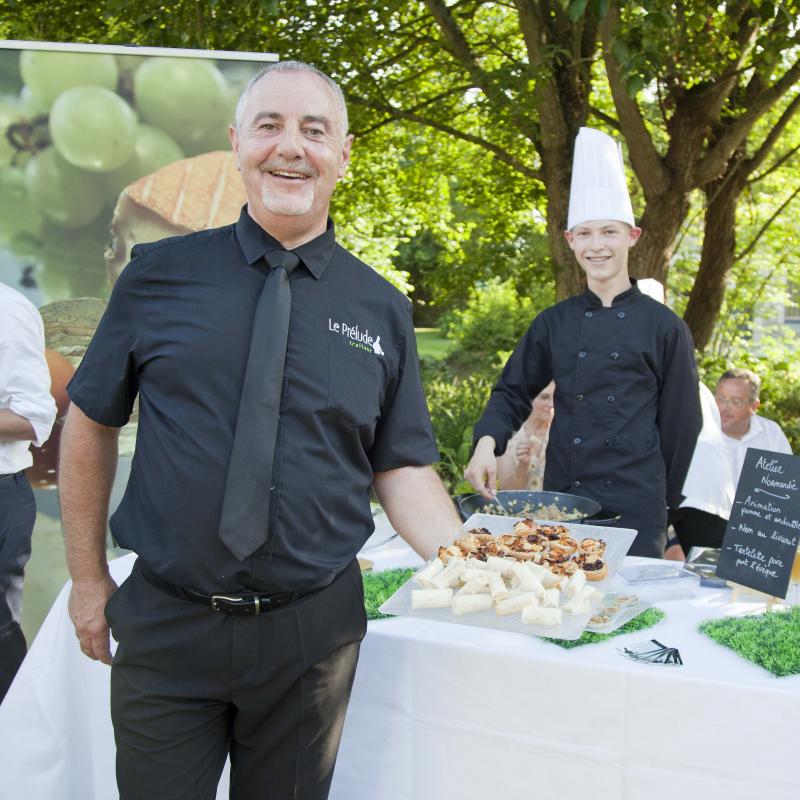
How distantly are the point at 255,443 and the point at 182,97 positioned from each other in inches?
88.6

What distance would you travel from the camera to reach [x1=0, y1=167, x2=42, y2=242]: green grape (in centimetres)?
324

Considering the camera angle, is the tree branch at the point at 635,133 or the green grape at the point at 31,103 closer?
the green grape at the point at 31,103

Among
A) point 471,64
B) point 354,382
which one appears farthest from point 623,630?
point 471,64

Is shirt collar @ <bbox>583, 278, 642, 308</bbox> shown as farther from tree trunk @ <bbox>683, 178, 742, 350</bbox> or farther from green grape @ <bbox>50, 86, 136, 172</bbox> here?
tree trunk @ <bbox>683, 178, 742, 350</bbox>

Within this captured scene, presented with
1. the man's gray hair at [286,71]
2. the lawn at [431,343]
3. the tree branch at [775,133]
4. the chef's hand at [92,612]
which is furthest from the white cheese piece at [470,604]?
the lawn at [431,343]

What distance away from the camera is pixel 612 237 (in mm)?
2664

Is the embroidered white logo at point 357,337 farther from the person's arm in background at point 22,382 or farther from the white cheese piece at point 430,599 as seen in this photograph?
the person's arm in background at point 22,382

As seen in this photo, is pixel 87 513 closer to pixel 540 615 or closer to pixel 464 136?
pixel 540 615

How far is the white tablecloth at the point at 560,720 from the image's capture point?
1627 millimetres

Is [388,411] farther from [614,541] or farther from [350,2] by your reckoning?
[350,2]

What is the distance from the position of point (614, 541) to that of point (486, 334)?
43.8ft

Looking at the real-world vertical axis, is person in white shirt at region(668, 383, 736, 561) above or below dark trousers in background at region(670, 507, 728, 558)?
above

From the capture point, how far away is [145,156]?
3.30 meters

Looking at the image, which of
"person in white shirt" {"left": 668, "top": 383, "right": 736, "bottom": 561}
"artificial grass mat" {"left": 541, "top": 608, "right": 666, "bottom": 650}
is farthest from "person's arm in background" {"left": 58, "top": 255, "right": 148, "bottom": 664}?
"person in white shirt" {"left": 668, "top": 383, "right": 736, "bottom": 561}
